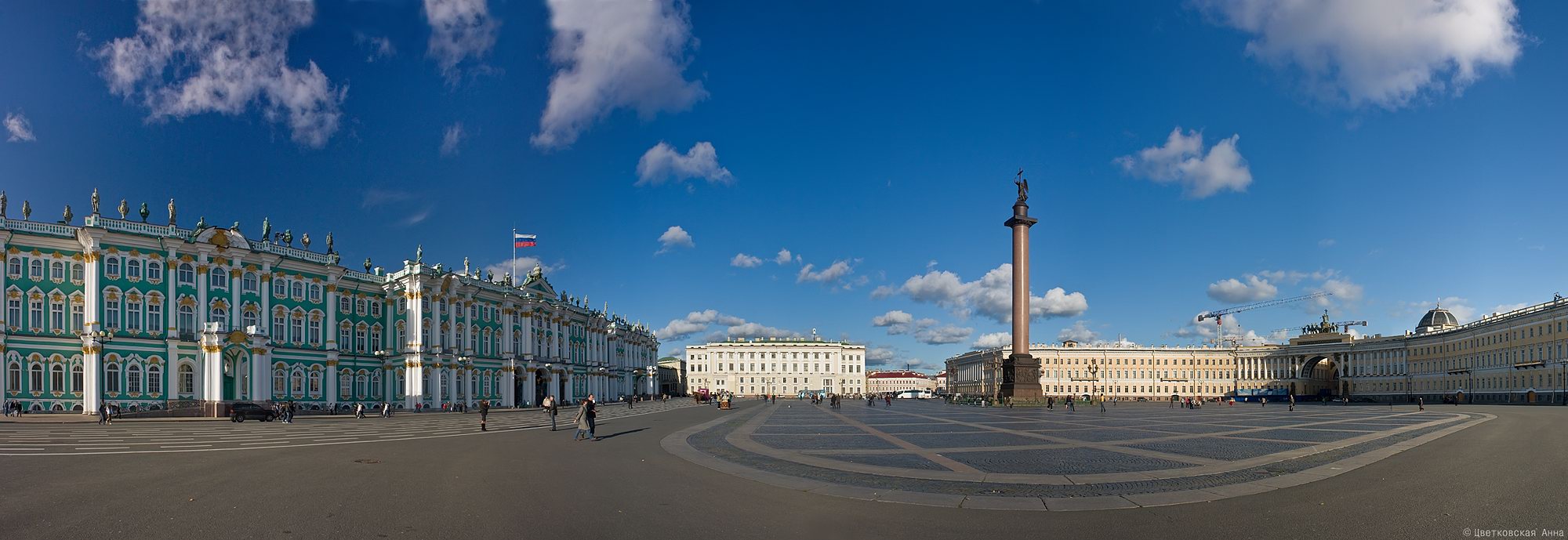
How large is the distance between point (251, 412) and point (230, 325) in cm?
1411

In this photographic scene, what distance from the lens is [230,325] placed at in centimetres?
6694

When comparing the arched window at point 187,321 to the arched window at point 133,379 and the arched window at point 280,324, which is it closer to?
the arched window at point 133,379

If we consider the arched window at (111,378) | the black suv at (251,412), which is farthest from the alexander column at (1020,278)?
the arched window at (111,378)

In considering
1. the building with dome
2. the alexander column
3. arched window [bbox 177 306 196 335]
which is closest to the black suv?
arched window [bbox 177 306 196 335]

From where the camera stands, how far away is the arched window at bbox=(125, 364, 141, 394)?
202 feet

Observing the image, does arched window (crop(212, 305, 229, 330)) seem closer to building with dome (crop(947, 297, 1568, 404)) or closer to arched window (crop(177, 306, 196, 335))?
arched window (crop(177, 306, 196, 335))

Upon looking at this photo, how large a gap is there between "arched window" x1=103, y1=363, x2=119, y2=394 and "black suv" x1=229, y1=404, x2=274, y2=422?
428 inches

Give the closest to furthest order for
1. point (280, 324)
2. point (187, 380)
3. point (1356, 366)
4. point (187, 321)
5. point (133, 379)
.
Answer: point (133, 379)
point (187, 380)
point (187, 321)
point (280, 324)
point (1356, 366)

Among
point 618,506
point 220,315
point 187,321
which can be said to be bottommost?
point 618,506

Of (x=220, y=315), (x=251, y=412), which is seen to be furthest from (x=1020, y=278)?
(x=220, y=315)

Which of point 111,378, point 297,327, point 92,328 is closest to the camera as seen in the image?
point 92,328

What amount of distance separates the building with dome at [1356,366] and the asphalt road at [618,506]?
96.2 m

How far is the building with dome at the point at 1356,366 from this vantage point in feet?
345

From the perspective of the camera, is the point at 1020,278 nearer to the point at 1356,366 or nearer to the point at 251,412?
the point at 251,412
